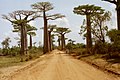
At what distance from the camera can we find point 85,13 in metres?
38.2

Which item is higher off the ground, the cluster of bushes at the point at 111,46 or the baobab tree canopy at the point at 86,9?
the baobab tree canopy at the point at 86,9

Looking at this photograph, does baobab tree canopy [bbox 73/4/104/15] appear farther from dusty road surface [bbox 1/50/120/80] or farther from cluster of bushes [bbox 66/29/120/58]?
dusty road surface [bbox 1/50/120/80]

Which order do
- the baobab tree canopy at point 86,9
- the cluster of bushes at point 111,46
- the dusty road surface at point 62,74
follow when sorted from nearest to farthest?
the dusty road surface at point 62,74 < the cluster of bushes at point 111,46 < the baobab tree canopy at point 86,9

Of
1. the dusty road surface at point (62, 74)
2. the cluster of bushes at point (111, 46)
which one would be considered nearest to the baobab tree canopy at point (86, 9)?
the cluster of bushes at point (111, 46)

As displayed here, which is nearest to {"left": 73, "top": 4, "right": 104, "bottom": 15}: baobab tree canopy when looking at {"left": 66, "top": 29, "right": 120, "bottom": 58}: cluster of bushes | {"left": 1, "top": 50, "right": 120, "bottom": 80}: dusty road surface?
{"left": 66, "top": 29, "right": 120, "bottom": 58}: cluster of bushes

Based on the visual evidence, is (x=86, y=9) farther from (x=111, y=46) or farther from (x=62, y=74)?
(x=62, y=74)

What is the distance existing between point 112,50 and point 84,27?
11.2 metres

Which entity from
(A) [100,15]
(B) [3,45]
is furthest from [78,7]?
(B) [3,45]

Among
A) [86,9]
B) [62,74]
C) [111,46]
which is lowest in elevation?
[62,74]

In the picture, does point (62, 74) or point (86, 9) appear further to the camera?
point (86, 9)

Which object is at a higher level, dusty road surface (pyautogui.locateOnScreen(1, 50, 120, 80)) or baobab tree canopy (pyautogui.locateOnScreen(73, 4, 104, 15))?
baobab tree canopy (pyautogui.locateOnScreen(73, 4, 104, 15))

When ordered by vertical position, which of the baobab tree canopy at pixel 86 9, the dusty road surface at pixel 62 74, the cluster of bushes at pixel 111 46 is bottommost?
the dusty road surface at pixel 62 74

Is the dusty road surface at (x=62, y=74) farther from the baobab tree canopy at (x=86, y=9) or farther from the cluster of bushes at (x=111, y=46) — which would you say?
the baobab tree canopy at (x=86, y=9)

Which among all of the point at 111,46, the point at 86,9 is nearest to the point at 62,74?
the point at 111,46
